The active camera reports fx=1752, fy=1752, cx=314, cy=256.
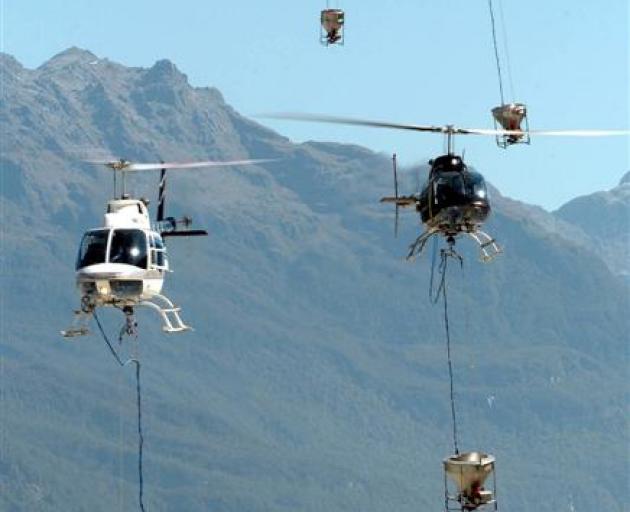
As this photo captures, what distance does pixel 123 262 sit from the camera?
71.0m

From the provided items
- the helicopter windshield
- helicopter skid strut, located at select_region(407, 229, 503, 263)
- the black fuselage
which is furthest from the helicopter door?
the helicopter windshield

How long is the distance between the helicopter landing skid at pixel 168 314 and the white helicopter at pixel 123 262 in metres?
0.03

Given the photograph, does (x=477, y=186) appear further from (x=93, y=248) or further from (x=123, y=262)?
(x=93, y=248)

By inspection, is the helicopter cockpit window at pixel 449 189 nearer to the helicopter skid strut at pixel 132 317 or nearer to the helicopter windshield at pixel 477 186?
the helicopter windshield at pixel 477 186

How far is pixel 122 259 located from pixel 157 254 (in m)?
1.94

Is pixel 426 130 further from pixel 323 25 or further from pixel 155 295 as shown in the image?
pixel 323 25

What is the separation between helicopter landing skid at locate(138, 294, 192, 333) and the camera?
6625 centimetres

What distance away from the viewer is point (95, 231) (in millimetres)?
72125

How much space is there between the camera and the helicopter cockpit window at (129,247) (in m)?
71.2

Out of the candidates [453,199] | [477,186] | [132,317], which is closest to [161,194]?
[132,317]

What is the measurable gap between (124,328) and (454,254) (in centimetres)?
1334

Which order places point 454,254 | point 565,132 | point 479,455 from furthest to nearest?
point 454,254 → point 479,455 → point 565,132

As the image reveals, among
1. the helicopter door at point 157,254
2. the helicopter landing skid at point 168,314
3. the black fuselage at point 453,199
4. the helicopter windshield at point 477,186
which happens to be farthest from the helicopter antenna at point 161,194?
the helicopter windshield at point 477,186

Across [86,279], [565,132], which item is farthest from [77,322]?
[565,132]
